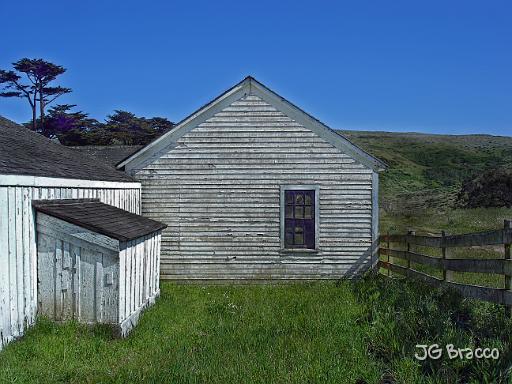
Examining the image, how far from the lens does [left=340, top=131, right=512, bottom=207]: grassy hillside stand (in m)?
53.5

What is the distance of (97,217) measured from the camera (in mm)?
9125

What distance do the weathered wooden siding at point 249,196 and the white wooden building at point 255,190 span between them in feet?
0.09

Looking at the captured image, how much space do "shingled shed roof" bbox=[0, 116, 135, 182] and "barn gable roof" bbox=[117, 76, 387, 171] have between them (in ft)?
3.22

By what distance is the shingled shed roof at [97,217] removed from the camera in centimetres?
830

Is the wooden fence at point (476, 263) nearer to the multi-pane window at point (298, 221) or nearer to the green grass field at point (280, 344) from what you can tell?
the green grass field at point (280, 344)

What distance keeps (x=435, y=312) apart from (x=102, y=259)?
5217 millimetres

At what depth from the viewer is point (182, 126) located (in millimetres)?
13727

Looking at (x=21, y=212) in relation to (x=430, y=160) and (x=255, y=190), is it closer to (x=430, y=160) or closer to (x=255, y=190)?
(x=255, y=190)

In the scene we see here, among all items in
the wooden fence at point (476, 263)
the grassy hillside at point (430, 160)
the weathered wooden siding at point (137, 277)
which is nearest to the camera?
the wooden fence at point (476, 263)

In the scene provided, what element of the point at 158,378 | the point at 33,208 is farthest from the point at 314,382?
the point at 33,208

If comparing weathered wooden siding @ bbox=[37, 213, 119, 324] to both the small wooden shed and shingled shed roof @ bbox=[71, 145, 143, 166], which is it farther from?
shingled shed roof @ bbox=[71, 145, 143, 166]

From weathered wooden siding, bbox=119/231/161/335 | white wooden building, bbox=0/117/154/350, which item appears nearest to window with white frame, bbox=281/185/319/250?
weathered wooden siding, bbox=119/231/161/335

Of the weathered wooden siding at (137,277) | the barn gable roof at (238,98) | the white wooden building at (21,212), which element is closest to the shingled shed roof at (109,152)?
the barn gable roof at (238,98)

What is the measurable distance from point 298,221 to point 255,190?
1419 millimetres
